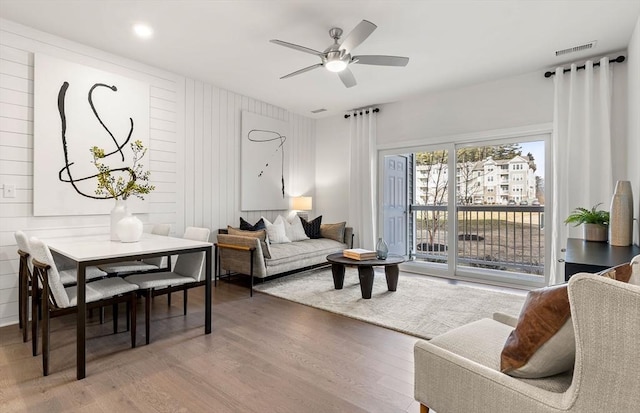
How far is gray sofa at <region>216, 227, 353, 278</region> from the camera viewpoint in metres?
4.10

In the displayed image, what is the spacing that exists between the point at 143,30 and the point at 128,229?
1.91 meters

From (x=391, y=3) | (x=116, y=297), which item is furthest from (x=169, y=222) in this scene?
(x=391, y=3)

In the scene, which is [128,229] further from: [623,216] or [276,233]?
[623,216]

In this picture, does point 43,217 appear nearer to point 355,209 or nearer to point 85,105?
point 85,105

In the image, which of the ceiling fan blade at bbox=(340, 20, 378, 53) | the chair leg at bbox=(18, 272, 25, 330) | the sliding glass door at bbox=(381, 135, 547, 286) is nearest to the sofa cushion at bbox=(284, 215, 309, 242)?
the sliding glass door at bbox=(381, 135, 547, 286)

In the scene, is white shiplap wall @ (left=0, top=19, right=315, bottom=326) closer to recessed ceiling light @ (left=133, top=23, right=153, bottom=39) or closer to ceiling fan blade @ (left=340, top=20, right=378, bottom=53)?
recessed ceiling light @ (left=133, top=23, right=153, bottom=39)

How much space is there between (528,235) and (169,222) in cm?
499

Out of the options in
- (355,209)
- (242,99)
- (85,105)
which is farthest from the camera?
(355,209)

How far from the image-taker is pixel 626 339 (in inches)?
34.0

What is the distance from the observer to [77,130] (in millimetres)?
3396

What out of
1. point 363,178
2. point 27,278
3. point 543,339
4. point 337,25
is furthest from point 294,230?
point 543,339

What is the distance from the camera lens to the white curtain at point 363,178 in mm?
5641

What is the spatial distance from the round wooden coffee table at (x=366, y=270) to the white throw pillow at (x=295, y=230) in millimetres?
1310

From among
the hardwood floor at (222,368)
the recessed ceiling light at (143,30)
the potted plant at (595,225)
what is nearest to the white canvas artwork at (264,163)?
the recessed ceiling light at (143,30)
